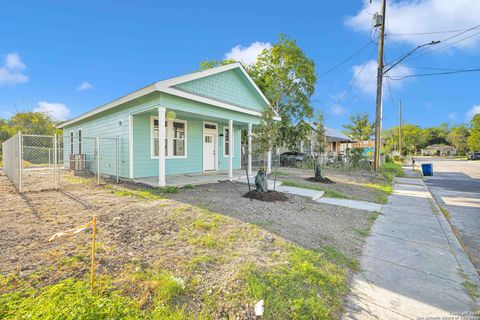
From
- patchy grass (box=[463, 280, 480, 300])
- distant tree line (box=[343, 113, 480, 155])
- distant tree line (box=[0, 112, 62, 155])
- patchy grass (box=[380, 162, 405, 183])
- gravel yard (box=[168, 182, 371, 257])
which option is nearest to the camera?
patchy grass (box=[463, 280, 480, 300])

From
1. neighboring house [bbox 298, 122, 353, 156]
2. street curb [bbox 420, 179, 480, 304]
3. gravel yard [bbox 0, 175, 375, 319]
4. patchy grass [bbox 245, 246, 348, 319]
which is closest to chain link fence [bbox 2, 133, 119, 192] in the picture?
gravel yard [bbox 0, 175, 375, 319]

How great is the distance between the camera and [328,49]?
19125mm

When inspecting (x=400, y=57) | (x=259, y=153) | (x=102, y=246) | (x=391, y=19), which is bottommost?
(x=102, y=246)

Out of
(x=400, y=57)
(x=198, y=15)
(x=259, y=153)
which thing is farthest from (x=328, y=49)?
(x=259, y=153)

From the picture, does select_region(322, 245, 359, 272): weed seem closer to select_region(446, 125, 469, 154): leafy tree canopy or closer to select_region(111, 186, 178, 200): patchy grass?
select_region(111, 186, 178, 200): patchy grass

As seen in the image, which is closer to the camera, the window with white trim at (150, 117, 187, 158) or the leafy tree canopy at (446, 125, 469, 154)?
the window with white trim at (150, 117, 187, 158)

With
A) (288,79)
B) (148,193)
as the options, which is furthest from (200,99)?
(288,79)

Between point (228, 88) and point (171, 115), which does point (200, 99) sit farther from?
point (228, 88)

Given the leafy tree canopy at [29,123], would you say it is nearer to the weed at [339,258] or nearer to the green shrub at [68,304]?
the green shrub at [68,304]

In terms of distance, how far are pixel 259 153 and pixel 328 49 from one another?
59.2 feet

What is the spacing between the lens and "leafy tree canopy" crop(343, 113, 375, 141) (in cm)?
2912

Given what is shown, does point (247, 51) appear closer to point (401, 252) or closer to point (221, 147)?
point (221, 147)

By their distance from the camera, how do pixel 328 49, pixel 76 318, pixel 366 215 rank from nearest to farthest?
pixel 76 318 → pixel 366 215 → pixel 328 49

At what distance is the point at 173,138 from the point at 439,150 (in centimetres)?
8732
